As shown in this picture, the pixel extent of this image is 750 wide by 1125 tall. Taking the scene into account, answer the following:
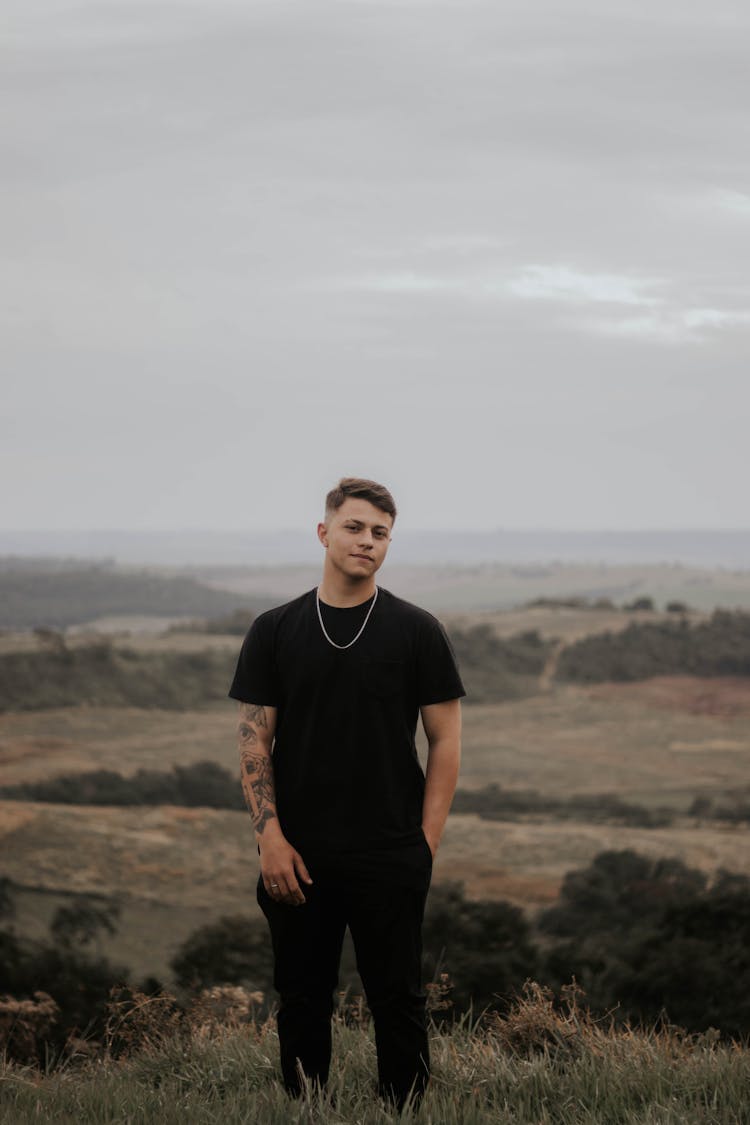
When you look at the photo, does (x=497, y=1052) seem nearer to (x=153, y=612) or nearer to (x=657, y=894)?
(x=657, y=894)

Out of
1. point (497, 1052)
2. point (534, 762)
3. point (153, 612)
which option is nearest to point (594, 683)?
point (534, 762)

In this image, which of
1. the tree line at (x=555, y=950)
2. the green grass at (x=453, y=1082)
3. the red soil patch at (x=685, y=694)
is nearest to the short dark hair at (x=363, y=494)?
the green grass at (x=453, y=1082)

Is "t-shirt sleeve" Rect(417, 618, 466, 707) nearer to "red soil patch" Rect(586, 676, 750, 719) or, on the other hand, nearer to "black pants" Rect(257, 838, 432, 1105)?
"black pants" Rect(257, 838, 432, 1105)

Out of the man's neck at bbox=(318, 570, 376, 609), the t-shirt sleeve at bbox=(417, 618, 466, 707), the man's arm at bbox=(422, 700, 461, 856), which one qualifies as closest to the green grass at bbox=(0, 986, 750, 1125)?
the man's arm at bbox=(422, 700, 461, 856)

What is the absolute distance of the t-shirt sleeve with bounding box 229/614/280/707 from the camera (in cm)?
429

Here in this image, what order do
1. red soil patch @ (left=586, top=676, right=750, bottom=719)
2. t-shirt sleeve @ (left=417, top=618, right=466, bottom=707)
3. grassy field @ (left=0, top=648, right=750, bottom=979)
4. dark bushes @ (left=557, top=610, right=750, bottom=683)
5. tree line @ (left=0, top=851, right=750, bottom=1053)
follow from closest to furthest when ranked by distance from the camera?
t-shirt sleeve @ (left=417, top=618, right=466, bottom=707)
tree line @ (left=0, top=851, right=750, bottom=1053)
grassy field @ (left=0, top=648, right=750, bottom=979)
red soil patch @ (left=586, top=676, right=750, bottom=719)
dark bushes @ (left=557, top=610, right=750, bottom=683)

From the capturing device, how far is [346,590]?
14.0 ft

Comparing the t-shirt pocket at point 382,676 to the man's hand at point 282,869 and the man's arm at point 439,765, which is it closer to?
the man's arm at point 439,765

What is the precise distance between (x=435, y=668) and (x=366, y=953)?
95 cm

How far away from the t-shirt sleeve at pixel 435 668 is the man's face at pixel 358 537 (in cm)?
28

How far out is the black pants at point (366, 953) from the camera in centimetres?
414

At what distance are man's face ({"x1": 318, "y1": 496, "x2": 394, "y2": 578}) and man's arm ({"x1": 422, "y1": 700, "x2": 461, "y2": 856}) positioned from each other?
0.51m

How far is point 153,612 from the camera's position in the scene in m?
86.4

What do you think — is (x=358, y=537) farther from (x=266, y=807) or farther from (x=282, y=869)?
(x=282, y=869)
